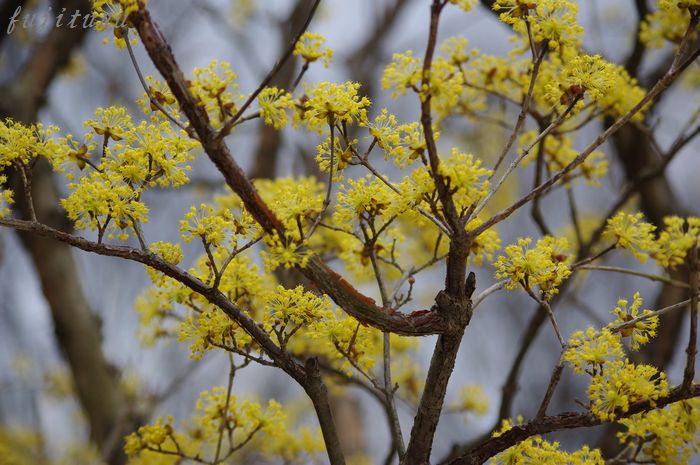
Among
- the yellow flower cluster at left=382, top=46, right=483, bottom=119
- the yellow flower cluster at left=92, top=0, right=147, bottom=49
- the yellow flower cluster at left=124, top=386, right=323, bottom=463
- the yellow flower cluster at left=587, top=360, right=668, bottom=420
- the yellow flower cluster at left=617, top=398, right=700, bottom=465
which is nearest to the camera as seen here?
the yellow flower cluster at left=382, top=46, right=483, bottom=119

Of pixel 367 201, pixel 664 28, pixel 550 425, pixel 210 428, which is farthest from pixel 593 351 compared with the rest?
pixel 664 28

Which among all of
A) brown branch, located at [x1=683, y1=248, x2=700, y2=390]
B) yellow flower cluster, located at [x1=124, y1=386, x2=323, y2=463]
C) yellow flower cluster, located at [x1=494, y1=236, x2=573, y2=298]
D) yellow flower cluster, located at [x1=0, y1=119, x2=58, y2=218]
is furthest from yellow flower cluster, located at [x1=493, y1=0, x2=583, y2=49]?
yellow flower cluster, located at [x1=124, y1=386, x2=323, y2=463]

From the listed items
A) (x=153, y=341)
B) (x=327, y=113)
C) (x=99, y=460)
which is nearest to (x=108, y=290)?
(x=99, y=460)

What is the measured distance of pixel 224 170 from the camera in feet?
5.48

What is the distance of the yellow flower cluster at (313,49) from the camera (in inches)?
70.6

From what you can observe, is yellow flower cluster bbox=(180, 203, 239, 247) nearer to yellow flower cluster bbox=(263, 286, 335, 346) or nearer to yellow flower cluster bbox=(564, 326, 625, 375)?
yellow flower cluster bbox=(263, 286, 335, 346)

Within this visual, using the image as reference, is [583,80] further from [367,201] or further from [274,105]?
[274,105]

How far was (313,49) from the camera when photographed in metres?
1.80

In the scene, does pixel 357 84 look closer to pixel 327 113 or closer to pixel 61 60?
pixel 327 113

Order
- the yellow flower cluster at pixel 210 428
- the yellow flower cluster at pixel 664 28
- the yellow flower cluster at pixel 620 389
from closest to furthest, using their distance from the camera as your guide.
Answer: the yellow flower cluster at pixel 620 389 → the yellow flower cluster at pixel 210 428 → the yellow flower cluster at pixel 664 28

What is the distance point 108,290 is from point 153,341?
3.08 metres

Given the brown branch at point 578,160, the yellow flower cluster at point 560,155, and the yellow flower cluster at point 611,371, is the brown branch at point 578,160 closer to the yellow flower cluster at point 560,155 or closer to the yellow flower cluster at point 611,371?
the yellow flower cluster at point 611,371

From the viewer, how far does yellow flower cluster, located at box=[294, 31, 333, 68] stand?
5.89 feet

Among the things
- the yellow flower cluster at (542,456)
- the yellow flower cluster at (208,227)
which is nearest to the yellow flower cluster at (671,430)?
the yellow flower cluster at (542,456)
